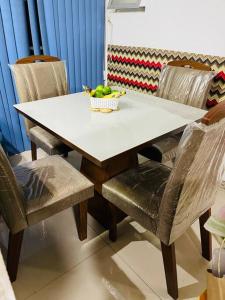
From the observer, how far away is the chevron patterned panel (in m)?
1.92

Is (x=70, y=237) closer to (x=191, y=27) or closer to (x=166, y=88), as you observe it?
(x=166, y=88)

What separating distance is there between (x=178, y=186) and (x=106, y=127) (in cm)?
58

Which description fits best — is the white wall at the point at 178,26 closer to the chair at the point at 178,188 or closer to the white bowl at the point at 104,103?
the white bowl at the point at 104,103

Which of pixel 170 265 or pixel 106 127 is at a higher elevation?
pixel 106 127

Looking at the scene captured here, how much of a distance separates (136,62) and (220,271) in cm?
224

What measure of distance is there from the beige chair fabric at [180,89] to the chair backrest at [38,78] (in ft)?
2.96

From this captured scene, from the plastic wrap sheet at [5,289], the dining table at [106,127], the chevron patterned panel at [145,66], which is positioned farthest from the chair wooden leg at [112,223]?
the chevron patterned panel at [145,66]

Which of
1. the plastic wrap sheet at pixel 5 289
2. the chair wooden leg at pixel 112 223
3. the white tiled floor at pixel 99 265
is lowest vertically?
the white tiled floor at pixel 99 265

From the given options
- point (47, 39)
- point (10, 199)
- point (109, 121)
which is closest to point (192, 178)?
point (109, 121)

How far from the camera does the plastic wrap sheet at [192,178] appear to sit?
0.77 m

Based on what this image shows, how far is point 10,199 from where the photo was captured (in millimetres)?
1025

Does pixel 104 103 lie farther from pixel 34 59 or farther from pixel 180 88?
pixel 34 59

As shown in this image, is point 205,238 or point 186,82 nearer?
point 205,238

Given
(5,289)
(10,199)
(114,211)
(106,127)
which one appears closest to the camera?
(5,289)
